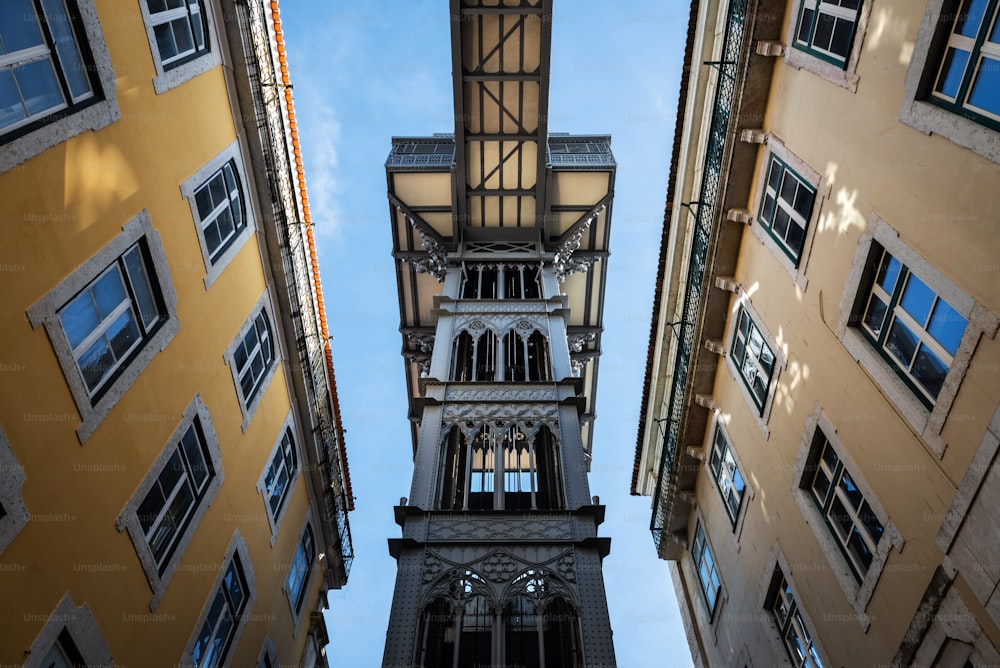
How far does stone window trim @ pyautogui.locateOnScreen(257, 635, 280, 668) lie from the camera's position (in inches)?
552

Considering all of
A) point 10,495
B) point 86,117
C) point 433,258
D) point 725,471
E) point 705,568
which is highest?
point 433,258

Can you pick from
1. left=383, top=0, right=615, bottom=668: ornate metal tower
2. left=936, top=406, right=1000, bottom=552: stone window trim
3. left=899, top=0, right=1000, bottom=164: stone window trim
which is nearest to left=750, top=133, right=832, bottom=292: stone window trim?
left=899, top=0, right=1000, bottom=164: stone window trim

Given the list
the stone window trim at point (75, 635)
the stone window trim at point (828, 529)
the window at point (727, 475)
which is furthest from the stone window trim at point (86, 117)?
the window at point (727, 475)

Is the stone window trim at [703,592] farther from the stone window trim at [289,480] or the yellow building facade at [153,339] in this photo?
the stone window trim at [289,480]

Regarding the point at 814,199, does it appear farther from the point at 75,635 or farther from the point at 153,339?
the point at 75,635

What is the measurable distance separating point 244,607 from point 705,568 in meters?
10.3

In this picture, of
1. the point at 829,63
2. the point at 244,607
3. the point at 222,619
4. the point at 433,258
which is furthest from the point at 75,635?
the point at 433,258

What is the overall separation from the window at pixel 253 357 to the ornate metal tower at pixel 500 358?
396cm

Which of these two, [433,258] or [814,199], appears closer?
[814,199]

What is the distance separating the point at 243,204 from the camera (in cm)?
1455

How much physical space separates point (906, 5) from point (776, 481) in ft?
25.2

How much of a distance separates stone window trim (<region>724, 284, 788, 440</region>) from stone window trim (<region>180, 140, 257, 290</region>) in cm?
1022

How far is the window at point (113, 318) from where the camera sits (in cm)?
862

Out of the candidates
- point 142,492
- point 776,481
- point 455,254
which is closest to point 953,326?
point 776,481
